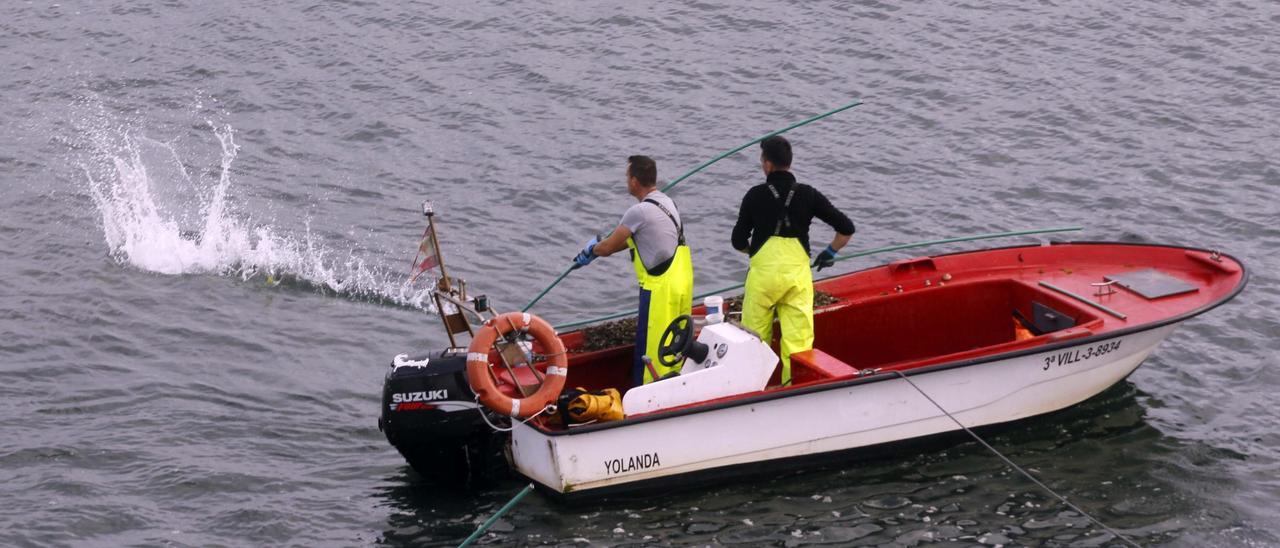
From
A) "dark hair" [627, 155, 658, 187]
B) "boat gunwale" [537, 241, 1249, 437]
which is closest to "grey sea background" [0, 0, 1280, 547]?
"boat gunwale" [537, 241, 1249, 437]

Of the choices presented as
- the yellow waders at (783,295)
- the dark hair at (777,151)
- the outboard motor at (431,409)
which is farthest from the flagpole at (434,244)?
the dark hair at (777,151)

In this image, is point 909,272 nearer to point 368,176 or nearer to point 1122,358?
point 1122,358

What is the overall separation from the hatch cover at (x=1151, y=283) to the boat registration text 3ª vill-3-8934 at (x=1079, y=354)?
552 millimetres

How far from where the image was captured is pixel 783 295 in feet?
34.7

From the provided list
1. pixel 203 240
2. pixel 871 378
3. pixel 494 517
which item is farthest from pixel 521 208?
pixel 494 517

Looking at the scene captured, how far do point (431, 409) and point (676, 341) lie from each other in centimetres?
174

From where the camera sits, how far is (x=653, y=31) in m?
21.4

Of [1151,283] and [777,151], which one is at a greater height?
[777,151]

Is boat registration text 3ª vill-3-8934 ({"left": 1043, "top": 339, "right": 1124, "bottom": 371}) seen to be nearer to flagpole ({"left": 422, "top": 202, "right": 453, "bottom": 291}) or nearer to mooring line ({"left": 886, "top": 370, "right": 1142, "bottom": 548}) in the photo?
mooring line ({"left": 886, "top": 370, "right": 1142, "bottom": 548})

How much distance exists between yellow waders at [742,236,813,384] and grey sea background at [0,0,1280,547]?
3.20ft

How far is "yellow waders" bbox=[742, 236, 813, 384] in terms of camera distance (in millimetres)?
10461

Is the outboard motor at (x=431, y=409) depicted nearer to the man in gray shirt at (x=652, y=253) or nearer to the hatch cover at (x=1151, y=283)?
the man in gray shirt at (x=652, y=253)

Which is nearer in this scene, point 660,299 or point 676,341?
point 676,341

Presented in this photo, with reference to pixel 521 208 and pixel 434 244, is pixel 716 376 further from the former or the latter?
pixel 521 208
